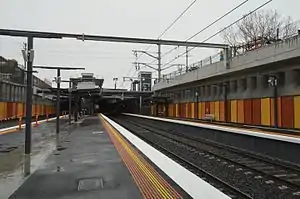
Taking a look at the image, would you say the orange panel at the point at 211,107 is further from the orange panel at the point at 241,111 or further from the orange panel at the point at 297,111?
the orange panel at the point at 297,111

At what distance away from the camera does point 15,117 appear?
42156mm

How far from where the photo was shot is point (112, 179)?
8.38 m

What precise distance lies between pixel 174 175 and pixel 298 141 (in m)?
5.10

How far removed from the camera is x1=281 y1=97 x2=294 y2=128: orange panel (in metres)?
25.3

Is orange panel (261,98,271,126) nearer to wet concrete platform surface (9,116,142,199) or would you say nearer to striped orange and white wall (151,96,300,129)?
striped orange and white wall (151,96,300,129)

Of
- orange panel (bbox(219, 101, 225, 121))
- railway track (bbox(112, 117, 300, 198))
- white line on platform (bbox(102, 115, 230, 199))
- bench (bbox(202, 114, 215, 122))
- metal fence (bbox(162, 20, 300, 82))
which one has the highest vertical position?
metal fence (bbox(162, 20, 300, 82))

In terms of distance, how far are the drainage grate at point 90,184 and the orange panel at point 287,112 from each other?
65.8 feet

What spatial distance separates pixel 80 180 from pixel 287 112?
20844 millimetres

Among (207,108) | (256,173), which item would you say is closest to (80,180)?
(256,173)

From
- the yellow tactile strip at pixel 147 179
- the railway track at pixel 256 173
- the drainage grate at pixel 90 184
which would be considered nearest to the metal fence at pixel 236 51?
the railway track at pixel 256 173

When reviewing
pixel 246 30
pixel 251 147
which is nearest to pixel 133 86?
pixel 246 30

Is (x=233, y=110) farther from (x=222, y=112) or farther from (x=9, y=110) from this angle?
(x=9, y=110)

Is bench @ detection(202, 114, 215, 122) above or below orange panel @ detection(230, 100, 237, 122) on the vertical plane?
below

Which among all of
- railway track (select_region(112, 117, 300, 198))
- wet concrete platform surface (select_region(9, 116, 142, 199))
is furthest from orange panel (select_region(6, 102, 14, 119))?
wet concrete platform surface (select_region(9, 116, 142, 199))
